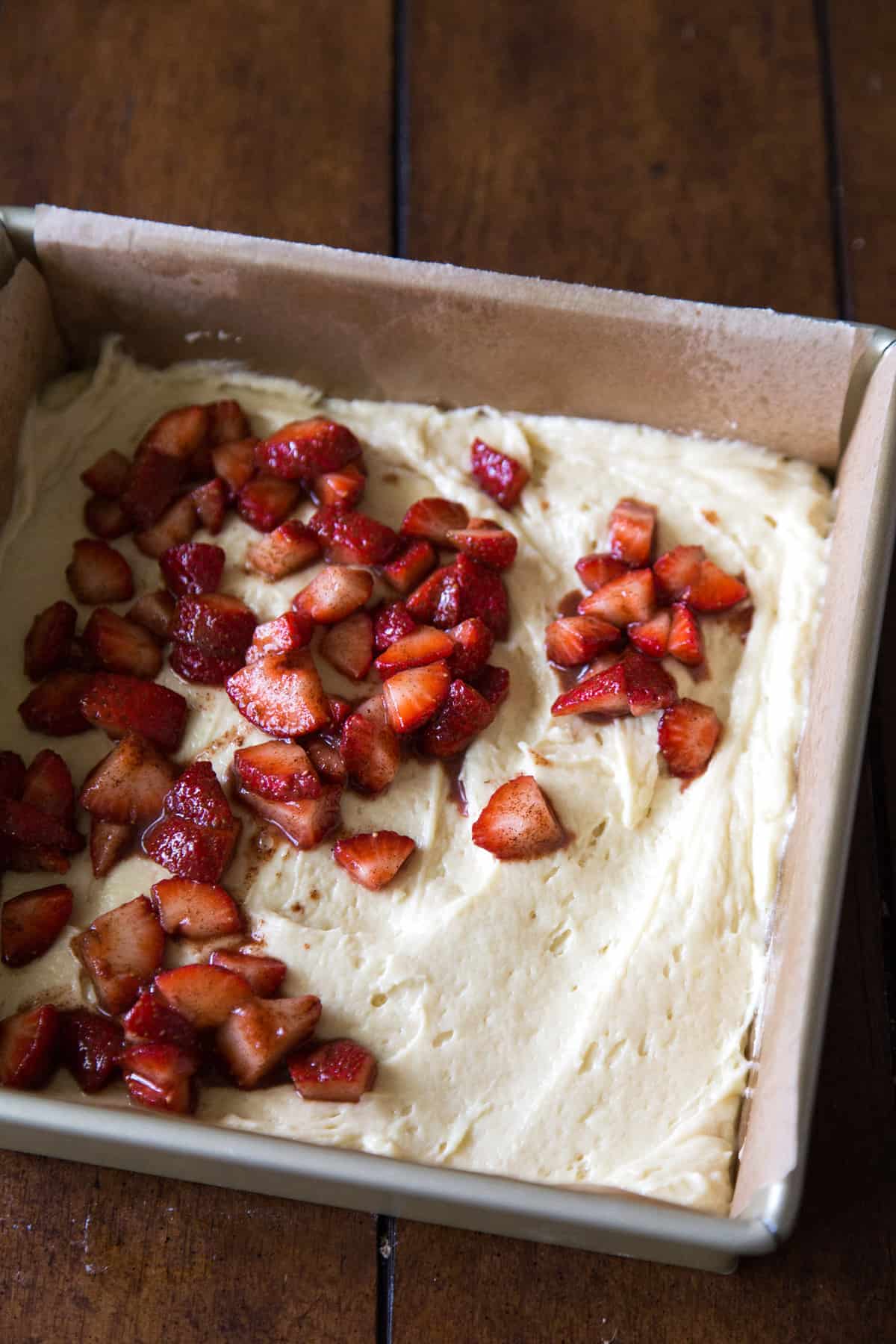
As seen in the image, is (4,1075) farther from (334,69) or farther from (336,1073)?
(334,69)

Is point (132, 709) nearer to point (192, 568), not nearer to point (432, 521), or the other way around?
point (192, 568)

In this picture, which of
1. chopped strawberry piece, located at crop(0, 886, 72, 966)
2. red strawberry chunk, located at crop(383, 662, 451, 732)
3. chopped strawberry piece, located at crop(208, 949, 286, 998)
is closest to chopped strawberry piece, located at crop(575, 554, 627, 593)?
red strawberry chunk, located at crop(383, 662, 451, 732)

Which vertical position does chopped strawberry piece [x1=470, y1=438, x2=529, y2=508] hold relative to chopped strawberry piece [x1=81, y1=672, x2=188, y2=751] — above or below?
above

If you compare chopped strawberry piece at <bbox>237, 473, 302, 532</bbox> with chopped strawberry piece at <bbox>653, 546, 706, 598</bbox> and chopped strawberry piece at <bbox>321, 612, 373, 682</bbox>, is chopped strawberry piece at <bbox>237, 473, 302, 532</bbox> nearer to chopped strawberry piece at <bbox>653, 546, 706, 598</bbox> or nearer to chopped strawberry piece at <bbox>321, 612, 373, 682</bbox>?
chopped strawberry piece at <bbox>321, 612, 373, 682</bbox>

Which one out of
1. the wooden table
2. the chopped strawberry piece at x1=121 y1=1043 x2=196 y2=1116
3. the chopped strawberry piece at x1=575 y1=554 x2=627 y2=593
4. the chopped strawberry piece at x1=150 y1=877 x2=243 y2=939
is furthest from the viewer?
the wooden table

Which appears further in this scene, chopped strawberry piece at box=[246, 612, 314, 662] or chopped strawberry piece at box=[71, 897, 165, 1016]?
chopped strawberry piece at box=[246, 612, 314, 662]

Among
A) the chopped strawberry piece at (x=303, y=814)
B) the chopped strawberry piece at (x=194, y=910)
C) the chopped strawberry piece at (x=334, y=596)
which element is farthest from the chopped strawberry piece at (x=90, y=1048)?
the chopped strawberry piece at (x=334, y=596)

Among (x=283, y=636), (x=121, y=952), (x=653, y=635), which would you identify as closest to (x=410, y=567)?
(x=283, y=636)
